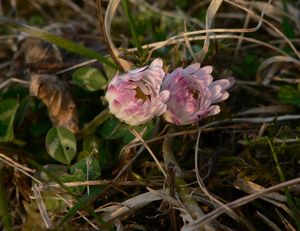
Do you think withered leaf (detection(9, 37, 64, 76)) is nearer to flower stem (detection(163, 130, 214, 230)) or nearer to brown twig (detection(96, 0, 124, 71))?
brown twig (detection(96, 0, 124, 71))

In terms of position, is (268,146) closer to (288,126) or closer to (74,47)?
(288,126)

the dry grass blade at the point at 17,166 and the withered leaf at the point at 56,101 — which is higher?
the withered leaf at the point at 56,101

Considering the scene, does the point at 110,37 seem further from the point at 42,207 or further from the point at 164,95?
the point at 42,207

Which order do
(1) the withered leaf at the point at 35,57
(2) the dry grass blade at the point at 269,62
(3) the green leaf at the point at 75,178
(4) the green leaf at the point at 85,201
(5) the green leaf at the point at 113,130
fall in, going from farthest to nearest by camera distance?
(1) the withered leaf at the point at 35,57, (2) the dry grass blade at the point at 269,62, (5) the green leaf at the point at 113,130, (3) the green leaf at the point at 75,178, (4) the green leaf at the point at 85,201

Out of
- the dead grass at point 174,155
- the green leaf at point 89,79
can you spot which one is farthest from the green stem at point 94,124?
the green leaf at point 89,79

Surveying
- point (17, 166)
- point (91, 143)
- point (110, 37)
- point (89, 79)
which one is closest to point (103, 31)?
point (110, 37)

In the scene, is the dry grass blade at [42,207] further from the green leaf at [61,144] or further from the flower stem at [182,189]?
the flower stem at [182,189]

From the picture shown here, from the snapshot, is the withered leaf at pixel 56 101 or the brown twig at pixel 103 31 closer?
the brown twig at pixel 103 31
